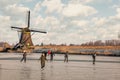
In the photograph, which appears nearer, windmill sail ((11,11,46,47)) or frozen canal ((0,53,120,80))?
frozen canal ((0,53,120,80))

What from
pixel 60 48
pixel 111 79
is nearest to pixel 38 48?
pixel 60 48

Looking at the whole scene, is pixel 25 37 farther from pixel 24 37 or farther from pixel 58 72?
pixel 58 72

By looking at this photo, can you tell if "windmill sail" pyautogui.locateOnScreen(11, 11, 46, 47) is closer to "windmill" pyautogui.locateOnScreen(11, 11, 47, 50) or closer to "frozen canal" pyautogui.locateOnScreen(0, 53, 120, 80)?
"windmill" pyautogui.locateOnScreen(11, 11, 47, 50)

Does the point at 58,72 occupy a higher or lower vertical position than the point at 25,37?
lower

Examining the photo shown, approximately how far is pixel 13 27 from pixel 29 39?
6.33 meters

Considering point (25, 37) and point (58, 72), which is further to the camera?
point (25, 37)

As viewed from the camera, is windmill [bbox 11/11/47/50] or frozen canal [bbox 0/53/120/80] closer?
frozen canal [bbox 0/53/120/80]

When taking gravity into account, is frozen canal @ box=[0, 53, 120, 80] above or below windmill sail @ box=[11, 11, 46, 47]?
below

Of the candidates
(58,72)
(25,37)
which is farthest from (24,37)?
(58,72)

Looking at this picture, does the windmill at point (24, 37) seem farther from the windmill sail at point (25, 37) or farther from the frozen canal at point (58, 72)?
the frozen canal at point (58, 72)

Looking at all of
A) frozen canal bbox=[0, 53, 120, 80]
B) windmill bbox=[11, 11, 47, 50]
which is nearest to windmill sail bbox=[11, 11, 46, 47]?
windmill bbox=[11, 11, 47, 50]

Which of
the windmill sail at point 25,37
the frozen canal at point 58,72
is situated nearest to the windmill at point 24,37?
the windmill sail at point 25,37

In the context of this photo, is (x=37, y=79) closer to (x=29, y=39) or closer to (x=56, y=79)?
(x=56, y=79)

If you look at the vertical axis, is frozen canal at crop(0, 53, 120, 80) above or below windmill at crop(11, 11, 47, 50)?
below
